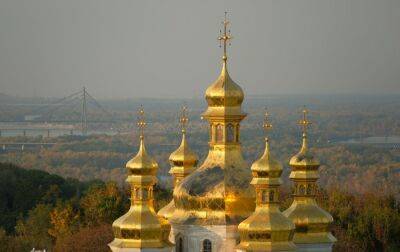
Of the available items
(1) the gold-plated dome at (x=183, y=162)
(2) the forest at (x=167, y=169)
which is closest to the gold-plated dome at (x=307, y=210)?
(1) the gold-plated dome at (x=183, y=162)

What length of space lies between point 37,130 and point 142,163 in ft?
450

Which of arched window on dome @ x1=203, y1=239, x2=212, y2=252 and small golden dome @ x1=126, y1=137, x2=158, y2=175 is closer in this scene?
arched window on dome @ x1=203, y1=239, x2=212, y2=252

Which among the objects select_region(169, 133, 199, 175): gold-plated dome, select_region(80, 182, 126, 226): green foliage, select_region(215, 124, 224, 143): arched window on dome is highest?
select_region(215, 124, 224, 143): arched window on dome

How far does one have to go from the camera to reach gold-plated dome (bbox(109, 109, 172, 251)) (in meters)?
57.4

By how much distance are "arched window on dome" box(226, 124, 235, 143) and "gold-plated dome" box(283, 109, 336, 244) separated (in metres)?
2.70

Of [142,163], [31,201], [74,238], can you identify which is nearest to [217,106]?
[142,163]

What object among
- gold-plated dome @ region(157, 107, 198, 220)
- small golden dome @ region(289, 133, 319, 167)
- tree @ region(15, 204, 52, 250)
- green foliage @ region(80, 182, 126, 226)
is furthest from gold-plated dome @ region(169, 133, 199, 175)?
tree @ region(15, 204, 52, 250)

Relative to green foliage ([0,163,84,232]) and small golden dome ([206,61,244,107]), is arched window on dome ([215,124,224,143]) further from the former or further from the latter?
green foliage ([0,163,84,232])

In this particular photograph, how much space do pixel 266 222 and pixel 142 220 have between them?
11.4 feet

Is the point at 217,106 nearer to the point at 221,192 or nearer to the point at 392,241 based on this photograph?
the point at 221,192

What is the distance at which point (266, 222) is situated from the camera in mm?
56188

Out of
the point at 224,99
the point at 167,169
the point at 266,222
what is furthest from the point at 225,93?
the point at 167,169

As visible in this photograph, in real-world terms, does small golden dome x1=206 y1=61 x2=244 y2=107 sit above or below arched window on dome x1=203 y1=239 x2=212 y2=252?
above

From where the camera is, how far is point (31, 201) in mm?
107375
